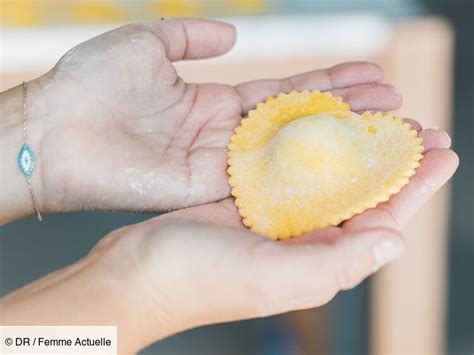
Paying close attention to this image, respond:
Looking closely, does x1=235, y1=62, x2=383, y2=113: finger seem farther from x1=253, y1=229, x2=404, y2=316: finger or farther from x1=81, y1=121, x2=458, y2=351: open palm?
x1=253, y1=229, x2=404, y2=316: finger

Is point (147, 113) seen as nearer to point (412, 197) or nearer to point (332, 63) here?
point (412, 197)

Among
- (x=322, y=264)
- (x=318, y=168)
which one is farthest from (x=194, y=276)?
(x=318, y=168)

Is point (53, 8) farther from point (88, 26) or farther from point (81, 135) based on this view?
point (81, 135)

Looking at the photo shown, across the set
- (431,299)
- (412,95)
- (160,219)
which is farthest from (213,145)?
(431,299)

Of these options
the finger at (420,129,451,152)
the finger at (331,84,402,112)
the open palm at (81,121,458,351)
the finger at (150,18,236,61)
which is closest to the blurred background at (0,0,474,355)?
the finger at (150,18,236,61)

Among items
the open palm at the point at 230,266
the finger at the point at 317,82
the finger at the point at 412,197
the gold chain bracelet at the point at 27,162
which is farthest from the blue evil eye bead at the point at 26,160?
the finger at the point at 412,197

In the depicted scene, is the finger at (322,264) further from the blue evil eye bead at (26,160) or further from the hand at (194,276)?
the blue evil eye bead at (26,160)
